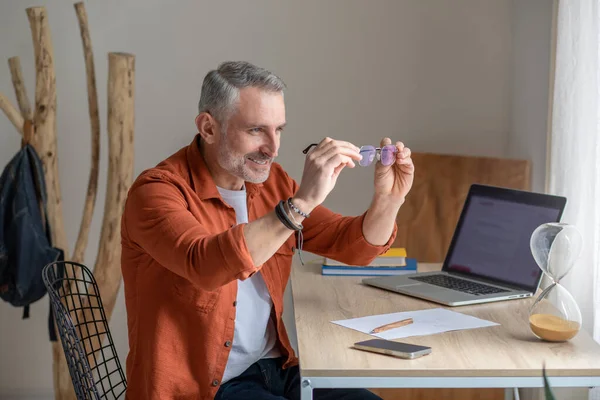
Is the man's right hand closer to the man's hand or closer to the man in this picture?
the man

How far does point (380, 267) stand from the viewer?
2.48 metres

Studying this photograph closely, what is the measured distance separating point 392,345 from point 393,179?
0.53 meters

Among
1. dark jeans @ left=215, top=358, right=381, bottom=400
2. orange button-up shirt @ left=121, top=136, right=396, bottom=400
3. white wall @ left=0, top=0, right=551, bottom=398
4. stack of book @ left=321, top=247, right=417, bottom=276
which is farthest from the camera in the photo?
white wall @ left=0, top=0, right=551, bottom=398

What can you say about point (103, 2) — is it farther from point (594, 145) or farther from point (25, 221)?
point (594, 145)

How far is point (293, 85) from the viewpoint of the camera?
11.4 feet

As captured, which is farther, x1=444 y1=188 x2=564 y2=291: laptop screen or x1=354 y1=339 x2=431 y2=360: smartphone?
x1=444 y1=188 x2=564 y2=291: laptop screen

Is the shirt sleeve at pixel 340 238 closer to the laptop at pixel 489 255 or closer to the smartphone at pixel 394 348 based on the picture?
the laptop at pixel 489 255

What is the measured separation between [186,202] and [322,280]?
61 centimetres

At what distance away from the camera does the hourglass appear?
1786 millimetres

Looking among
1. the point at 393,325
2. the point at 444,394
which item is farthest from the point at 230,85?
the point at 444,394

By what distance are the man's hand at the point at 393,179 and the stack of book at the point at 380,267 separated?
1.23 feet

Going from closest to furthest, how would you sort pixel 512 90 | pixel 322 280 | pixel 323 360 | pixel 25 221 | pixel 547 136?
1. pixel 323 360
2. pixel 322 280
3. pixel 547 136
4. pixel 25 221
5. pixel 512 90

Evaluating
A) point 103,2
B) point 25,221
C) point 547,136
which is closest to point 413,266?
point 547,136

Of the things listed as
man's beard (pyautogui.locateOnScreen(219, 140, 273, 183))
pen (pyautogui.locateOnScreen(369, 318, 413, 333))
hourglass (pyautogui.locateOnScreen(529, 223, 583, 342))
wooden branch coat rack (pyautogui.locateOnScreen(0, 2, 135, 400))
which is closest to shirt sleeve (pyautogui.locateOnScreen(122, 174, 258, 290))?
man's beard (pyautogui.locateOnScreen(219, 140, 273, 183))
